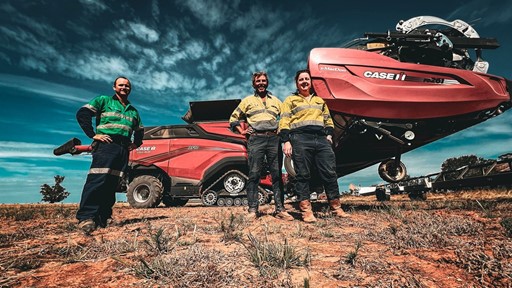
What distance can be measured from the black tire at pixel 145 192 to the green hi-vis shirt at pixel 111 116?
3.64m

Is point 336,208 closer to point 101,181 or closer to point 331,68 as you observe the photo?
point 331,68

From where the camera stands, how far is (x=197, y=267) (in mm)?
1344

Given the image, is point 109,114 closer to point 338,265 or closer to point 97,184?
point 97,184

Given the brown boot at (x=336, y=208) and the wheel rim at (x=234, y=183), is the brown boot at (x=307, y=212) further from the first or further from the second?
the wheel rim at (x=234, y=183)

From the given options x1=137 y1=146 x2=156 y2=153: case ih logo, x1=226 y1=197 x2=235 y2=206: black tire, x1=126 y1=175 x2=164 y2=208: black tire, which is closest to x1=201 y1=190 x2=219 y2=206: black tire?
x1=226 y1=197 x2=235 y2=206: black tire

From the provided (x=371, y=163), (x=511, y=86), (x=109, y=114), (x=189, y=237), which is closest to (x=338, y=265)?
(x=189, y=237)

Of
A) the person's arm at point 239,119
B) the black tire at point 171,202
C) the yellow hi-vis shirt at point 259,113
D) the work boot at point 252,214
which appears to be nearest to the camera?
the work boot at point 252,214

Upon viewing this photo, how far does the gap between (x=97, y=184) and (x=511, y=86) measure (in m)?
6.09

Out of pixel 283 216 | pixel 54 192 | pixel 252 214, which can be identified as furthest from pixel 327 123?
pixel 54 192

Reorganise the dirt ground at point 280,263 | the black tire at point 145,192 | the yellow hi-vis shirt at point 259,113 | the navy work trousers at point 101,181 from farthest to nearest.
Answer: the black tire at point 145,192, the yellow hi-vis shirt at point 259,113, the navy work trousers at point 101,181, the dirt ground at point 280,263

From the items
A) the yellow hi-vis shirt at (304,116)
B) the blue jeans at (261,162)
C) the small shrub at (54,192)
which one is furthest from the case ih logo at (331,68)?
the small shrub at (54,192)

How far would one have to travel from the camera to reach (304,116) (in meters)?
3.63

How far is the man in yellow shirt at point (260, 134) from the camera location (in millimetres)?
3771

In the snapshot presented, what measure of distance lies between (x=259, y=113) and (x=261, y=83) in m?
0.47
